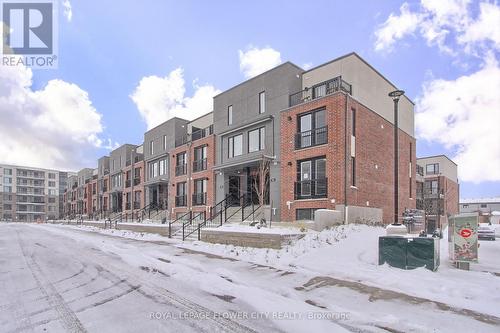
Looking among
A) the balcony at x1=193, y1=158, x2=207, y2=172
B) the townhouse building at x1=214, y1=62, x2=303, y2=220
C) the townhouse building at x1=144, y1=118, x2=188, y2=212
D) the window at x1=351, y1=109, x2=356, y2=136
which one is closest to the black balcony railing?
the townhouse building at x1=144, y1=118, x2=188, y2=212

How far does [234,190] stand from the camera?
26.9 meters

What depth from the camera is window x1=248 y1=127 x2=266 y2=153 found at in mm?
23516

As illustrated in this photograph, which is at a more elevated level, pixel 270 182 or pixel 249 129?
pixel 249 129

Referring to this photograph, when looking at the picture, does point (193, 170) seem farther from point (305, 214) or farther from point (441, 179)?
point (441, 179)

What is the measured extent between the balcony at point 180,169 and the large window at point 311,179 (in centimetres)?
1512

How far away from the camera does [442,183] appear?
155 feet

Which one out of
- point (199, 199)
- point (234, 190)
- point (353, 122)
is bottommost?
point (199, 199)

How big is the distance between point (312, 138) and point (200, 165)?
42.4 ft

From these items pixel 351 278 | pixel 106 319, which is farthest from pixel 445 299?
pixel 106 319

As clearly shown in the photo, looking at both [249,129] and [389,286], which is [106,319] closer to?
[389,286]

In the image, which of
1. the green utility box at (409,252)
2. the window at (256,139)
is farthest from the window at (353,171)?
the green utility box at (409,252)

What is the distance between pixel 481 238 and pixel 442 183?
26541 millimetres

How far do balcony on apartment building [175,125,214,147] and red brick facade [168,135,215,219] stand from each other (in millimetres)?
→ 746

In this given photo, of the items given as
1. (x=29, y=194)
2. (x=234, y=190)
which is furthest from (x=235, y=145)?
(x=29, y=194)
